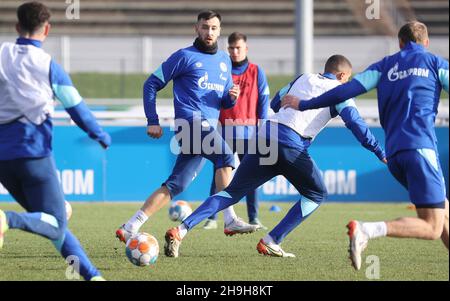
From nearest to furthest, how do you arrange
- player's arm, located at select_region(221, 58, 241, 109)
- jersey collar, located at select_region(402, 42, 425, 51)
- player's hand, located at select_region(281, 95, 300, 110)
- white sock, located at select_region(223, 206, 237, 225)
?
jersey collar, located at select_region(402, 42, 425, 51)
player's hand, located at select_region(281, 95, 300, 110)
player's arm, located at select_region(221, 58, 241, 109)
white sock, located at select_region(223, 206, 237, 225)

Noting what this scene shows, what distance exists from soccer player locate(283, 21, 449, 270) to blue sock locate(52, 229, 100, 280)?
184cm

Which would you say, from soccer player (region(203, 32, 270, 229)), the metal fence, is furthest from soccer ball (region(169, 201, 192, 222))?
the metal fence

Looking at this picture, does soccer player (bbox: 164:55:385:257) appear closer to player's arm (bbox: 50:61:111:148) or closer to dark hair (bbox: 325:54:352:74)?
dark hair (bbox: 325:54:352:74)

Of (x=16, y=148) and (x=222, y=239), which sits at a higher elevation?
(x=16, y=148)

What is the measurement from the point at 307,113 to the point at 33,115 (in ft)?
8.99

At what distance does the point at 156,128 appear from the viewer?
29.8 feet

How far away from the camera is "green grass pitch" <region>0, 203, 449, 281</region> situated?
25.7 feet

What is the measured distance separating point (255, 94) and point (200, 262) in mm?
3407

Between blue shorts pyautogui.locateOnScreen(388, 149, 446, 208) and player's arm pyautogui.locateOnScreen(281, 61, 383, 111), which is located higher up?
player's arm pyautogui.locateOnScreen(281, 61, 383, 111)

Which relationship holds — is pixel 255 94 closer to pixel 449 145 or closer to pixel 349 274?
pixel 349 274

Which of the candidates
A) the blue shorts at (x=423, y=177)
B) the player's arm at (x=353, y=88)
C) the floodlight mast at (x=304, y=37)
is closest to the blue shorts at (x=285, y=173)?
the player's arm at (x=353, y=88)

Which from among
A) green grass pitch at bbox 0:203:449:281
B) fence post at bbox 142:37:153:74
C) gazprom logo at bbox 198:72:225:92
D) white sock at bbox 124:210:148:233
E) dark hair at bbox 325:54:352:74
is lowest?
fence post at bbox 142:37:153:74

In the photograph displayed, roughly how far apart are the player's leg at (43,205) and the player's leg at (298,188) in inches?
93.9
